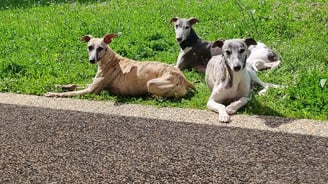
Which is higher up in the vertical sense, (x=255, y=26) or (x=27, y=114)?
(x=255, y=26)

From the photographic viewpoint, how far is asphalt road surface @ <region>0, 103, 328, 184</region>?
15.8 ft

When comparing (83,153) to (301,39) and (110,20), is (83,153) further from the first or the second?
(110,20)

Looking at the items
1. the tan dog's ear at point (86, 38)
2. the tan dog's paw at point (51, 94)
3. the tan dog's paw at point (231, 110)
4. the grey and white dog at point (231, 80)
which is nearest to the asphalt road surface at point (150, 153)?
the tan dog's paw at point (231, 110)

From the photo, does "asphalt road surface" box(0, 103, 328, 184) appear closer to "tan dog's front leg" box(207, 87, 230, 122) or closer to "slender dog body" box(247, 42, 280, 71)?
"tan dog's front leg" box(207, 87, 230, 122)

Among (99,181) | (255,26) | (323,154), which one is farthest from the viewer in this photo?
(255,26)

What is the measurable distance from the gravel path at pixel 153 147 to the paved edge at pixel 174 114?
1 cm

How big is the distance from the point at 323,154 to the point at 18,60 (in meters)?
5.95

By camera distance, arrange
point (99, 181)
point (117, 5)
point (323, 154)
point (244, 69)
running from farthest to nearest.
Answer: point (117, 5)
point (244, 69)
point (323, 154)
point (99, 181)

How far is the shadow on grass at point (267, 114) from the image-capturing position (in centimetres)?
623

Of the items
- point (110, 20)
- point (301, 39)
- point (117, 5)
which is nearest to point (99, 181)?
point (301, 39)

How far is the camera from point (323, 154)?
5184 millimetres

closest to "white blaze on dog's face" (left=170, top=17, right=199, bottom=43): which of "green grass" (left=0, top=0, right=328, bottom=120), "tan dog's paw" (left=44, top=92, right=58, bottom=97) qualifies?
"green grass" (left=0, top=0, right=328, bottom=120)

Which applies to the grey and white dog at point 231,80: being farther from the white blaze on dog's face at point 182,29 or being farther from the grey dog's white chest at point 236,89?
the white blaze on dog's face at point 182,29

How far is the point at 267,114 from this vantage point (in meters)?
6.57
